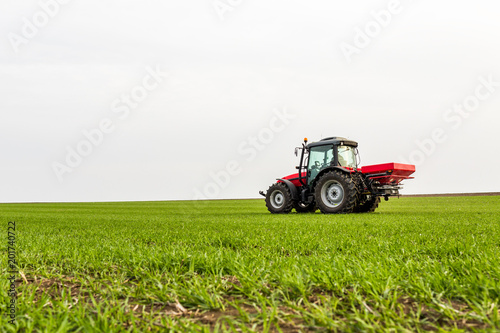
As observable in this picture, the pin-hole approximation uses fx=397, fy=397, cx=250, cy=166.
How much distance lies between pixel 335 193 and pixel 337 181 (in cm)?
51

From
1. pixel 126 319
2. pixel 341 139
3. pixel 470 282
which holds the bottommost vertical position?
pixel 126 319

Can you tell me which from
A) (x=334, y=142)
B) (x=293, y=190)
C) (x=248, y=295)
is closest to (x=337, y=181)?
(x=334, y=142)

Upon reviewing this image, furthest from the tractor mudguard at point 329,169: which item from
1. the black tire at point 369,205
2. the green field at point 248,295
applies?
the green field at point 248,295

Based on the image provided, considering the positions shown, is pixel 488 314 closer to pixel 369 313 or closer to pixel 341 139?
pixel 369 313

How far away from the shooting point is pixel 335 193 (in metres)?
13.0

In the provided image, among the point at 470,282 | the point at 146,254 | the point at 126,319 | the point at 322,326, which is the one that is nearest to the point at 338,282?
the point at 322,326

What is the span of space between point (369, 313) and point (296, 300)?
1.60 ft

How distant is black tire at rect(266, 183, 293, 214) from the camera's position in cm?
1439

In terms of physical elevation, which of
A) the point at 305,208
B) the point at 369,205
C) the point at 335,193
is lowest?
the point at 305,208

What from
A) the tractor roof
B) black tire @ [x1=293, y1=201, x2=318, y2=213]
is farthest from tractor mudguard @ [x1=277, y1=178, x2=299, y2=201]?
the tractor roof

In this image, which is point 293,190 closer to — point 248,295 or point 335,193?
point 335,193

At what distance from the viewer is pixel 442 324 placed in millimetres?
2205

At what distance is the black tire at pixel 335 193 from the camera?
12.4 metres

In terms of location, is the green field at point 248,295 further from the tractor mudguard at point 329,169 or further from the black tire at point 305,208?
the black tire at point 305,208
